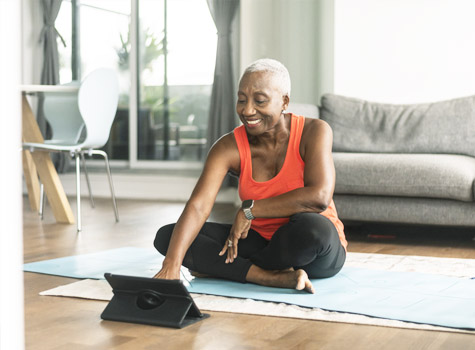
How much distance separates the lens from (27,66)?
649 cm

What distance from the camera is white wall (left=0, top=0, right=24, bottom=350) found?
0.58 m

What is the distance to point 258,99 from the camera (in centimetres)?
214

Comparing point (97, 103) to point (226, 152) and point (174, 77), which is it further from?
point (226, 152)

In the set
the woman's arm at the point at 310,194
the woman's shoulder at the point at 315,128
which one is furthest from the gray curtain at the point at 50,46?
the woman's arm at the point at 310,194

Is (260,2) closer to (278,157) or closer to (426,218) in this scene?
(426,218)

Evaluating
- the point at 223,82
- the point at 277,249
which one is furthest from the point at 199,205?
the point at 223,82

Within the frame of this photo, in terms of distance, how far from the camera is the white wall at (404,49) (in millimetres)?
4543

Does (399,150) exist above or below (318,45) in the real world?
below

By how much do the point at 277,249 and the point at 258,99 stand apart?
1.60 feet

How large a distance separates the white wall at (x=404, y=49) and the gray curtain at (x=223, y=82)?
112cm

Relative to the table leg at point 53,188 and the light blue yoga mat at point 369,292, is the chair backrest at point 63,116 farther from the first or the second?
the light blue yoga mat at point 369,292

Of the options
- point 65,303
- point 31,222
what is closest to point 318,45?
point 31,222

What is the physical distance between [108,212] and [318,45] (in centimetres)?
211

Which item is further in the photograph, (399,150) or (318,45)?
(318,45)
